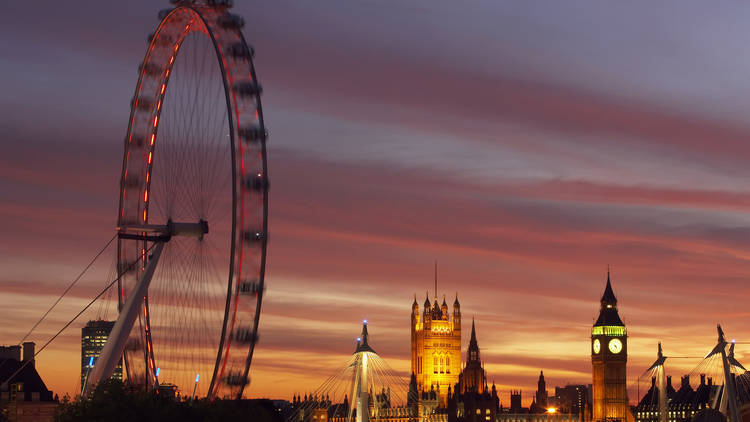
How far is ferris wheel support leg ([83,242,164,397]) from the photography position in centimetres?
7119

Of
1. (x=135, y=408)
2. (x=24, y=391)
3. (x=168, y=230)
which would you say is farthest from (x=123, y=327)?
(x=24, y=391)

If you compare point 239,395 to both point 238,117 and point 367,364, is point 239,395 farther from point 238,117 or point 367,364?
point 367,364

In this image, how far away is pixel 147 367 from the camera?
76688mm

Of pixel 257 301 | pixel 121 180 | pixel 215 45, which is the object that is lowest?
pixel 257 301

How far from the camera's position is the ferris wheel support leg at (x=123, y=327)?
234 feet

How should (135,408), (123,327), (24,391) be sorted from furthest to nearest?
(24,391) < (135,408) < (123,327)

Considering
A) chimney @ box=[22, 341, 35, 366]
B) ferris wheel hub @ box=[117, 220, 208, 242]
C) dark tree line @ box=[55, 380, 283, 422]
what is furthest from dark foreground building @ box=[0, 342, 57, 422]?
ferris wheel hub @ box=[117, 220, 208, 242]

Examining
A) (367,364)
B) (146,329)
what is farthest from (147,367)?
(367,364)

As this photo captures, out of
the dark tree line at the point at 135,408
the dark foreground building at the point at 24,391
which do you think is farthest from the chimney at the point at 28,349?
the dark tree line at the point at 135,408

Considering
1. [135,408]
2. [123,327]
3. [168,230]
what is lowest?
[135,408]

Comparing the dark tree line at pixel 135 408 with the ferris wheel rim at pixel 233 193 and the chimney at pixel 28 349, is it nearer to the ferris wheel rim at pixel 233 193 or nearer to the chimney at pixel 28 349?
the ferris wheel rim at pixel 233 193

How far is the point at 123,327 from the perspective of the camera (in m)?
71.5

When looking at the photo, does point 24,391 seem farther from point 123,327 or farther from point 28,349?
point 123,327

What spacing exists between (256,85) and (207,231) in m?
8.29
